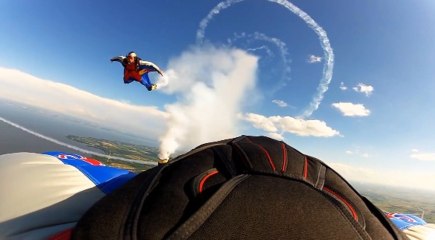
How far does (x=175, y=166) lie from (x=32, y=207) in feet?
2.07

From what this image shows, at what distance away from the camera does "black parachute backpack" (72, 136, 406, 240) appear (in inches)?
32.3

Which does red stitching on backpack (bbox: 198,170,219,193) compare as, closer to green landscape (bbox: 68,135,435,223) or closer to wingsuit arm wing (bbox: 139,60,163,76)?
wingsuit arm wing (bbox: 139,60,163,76)

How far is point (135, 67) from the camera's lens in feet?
49.8

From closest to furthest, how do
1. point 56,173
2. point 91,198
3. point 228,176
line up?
point 228,176
point 91,198
point 56,173

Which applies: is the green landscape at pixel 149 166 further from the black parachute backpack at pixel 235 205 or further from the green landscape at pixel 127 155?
the black parachute backpack at pixel 235 205

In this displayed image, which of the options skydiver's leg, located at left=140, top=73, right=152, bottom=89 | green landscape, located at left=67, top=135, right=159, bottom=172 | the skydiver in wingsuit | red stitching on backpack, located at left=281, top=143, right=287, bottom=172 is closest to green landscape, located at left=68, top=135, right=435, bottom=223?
green landscape, located at left=67, top=135, right=159, bottom=172

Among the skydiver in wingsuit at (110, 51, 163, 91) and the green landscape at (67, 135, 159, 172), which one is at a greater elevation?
the skydiver in wingsuit at (110, 51, 163, 91)

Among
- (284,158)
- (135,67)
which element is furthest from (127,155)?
(284,158)

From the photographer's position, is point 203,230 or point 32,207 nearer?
point 203,230

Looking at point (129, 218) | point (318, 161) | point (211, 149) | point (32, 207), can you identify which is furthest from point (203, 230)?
point (32, 207)

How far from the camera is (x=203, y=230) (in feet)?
2.69

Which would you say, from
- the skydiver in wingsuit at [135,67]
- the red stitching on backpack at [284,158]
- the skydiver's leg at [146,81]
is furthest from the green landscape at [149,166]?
the red stitching on backpack at [284,158]

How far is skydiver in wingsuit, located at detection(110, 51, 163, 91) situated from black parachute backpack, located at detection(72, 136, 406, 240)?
573 inches

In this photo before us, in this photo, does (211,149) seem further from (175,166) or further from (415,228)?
(415,228)
